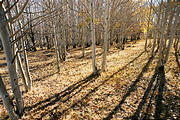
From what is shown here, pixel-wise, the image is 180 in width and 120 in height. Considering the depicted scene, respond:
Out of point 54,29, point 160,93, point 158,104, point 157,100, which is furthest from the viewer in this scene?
point 54,29

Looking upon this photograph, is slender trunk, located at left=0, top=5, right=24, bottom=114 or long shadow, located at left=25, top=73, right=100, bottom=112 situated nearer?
slender trunk, located at left=0, top=5, right=24, bottom=114

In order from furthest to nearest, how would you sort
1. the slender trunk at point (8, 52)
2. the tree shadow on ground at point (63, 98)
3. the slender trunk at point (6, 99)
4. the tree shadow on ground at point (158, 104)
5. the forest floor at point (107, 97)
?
1. the tree shadow on ground at point (63, 98)
2. the forest floor at point (107, 97)
3. the tree shadow on ground at point (158, 104)
4. the slender trunk at point (6, 99)
5. the slender trunk at point (8, 52)

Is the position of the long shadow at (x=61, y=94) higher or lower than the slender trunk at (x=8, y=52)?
lower

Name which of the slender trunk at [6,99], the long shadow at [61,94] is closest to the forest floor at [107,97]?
the long shadow at [61,94]

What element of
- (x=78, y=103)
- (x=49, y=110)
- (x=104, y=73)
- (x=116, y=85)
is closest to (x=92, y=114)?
(x=78, y=103)

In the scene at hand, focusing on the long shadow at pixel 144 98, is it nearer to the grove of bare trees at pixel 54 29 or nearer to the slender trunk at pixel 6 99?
the grove of bare trees at pixel 54 29

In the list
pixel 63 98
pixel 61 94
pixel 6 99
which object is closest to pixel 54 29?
pixel 61 94

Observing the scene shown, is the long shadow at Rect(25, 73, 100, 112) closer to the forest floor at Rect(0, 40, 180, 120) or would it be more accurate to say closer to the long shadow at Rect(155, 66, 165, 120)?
the forest floor at Rect(0, 40, 180, 120)

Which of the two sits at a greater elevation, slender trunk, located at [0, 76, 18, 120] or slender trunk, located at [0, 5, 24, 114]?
slender trunk, located at [0, 5, 24, 114]

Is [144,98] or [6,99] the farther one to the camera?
[144,98]

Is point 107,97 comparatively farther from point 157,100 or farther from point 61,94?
point 61,94

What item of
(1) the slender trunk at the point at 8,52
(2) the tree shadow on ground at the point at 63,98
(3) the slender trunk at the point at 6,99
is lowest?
(2) the tree shadow on ground at the point at 63,98

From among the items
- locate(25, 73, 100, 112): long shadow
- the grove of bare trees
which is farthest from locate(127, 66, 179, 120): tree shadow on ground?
locate(25, 73, 100, 112): long shadow

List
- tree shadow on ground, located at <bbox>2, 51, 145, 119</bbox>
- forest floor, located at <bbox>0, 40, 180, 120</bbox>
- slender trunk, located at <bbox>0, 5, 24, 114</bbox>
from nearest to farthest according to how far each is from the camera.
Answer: slender trunk, located at <bbox>0, 5, 24, 114</bbox> < forest floor, located at <bbox>0, 40, 180, 120</bbox> < tree shadow on ground, located at <bbox>2, 51, 145, 119</bbox>
